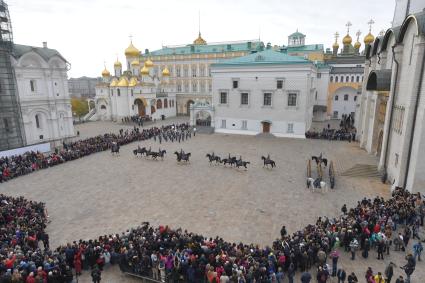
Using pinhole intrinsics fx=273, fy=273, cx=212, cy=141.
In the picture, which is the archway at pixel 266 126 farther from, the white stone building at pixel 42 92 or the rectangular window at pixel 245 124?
the white stone building at pixel 42 92

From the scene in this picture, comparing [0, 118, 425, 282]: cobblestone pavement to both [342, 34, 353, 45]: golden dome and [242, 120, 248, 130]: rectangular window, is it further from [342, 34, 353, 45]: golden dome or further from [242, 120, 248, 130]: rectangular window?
[342, 34, 353, 45]: golden dome

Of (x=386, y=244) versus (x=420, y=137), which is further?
(x=420, y=137)


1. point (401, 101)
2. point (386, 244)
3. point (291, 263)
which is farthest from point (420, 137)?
point (291, 263)

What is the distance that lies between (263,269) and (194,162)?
1454 cm

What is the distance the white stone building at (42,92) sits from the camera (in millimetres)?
26359

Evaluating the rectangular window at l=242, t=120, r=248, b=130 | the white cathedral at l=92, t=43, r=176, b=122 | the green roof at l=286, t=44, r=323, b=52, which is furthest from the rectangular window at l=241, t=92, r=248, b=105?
the green roof at l=286, t=44, r=323, b=52

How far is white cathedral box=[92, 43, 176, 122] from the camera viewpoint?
1694 inches

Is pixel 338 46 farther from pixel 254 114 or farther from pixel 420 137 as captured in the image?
pixel 420 137

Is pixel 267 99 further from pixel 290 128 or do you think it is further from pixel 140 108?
pixel 140 108

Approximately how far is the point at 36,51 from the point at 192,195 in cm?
2327

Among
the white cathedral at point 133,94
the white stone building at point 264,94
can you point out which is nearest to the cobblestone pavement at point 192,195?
the white stone building at point 264,94

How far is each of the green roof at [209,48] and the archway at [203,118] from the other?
1623 cm

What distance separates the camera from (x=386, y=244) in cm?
1004

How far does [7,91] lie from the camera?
25266 mm
